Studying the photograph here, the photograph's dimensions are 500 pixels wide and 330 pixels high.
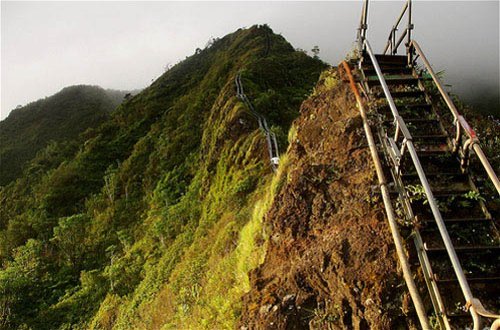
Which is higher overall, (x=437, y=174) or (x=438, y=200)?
(x=437, y=174)

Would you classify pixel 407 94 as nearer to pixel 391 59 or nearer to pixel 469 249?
pixel 391 59

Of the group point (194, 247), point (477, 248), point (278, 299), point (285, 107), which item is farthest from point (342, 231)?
point (285, 107)

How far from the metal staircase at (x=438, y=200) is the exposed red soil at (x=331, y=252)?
22 cm

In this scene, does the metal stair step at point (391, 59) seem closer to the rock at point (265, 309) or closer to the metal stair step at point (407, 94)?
the metal stair step at point (407, 94)

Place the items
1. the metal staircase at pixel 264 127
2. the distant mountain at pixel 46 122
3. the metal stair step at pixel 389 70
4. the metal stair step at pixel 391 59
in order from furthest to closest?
1. the distant mountain at pixel 46 122
2. the metal staircase at pixel 264 127
3. the metal stair step at pixel 391 59
4. the metal stair step at pixel 389 70

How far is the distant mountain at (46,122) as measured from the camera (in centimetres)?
5325

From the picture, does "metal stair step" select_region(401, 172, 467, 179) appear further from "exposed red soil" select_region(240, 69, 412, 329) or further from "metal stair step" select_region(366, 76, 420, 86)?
"metal stair step" select_region(366, 76, 420, 86)

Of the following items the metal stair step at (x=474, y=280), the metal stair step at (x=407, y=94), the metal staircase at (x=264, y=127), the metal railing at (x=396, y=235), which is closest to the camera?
the metal railing at (x=396, y=235)

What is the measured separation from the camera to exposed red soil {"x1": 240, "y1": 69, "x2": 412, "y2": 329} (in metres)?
4.12

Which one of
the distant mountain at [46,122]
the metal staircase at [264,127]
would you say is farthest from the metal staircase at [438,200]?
the distant mountain at [46,122]

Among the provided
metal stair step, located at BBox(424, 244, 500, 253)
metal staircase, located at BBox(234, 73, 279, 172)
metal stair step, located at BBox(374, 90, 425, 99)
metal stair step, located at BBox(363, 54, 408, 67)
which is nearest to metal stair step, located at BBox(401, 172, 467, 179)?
metal stair step, located at BBox(424, 244, 500, 253)

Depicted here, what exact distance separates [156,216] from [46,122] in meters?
55.1

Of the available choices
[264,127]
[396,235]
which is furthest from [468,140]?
[264,127]

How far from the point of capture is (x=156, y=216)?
740 inches
